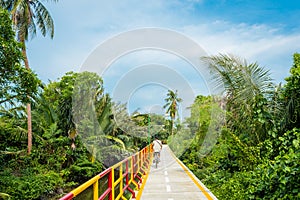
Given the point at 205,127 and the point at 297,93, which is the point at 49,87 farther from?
the point at 297,93

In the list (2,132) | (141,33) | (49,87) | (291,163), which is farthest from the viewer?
(49,87)

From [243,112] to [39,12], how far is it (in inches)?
679

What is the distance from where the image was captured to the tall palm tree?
18766 millimetres

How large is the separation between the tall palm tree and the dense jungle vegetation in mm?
2035

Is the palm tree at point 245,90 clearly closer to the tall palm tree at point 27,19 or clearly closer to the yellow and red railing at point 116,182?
the yellow and red railing at point 116,182

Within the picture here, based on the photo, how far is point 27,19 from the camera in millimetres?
19969

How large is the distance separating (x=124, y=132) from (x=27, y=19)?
1323cm

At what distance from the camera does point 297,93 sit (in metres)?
7.12

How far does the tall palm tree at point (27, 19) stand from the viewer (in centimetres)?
1877

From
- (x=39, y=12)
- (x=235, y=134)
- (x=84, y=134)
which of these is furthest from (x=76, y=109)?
(x=235, y=134)

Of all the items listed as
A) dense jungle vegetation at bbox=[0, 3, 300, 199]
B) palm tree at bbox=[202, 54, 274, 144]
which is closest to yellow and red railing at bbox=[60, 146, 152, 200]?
dense jungle vegetation at bbox=[0, 3, 300, 199]

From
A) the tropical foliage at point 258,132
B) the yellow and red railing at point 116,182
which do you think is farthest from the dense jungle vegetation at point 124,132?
the yellow and red railing at point 116,182

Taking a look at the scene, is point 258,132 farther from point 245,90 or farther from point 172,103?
point 172,103

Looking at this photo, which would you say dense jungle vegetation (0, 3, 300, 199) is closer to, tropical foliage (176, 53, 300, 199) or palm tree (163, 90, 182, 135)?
tropical foliage (176, 53, 300, 199)
